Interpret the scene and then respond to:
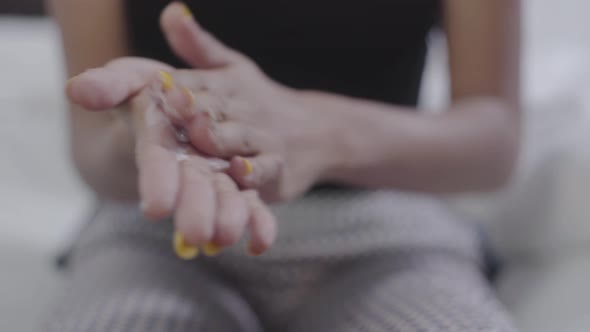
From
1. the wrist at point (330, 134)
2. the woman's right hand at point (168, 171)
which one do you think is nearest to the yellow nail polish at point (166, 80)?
the woman's right hand at point (168, 171)

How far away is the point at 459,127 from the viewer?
1.67ft

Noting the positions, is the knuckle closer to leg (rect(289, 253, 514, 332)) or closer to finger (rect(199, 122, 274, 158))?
finger (rect(199, 122, 274, 158))

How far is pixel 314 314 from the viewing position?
464 millimetres

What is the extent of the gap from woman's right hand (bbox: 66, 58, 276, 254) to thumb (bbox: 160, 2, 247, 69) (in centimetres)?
5

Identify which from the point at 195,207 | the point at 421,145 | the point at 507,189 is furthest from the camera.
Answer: the point at 507,189

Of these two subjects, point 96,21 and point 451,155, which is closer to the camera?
point 96,21

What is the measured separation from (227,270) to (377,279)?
0.40ft

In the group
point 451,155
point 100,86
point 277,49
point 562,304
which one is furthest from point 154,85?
point 562,304

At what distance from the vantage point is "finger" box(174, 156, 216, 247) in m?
0.21

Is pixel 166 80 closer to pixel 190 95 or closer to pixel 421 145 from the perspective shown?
pixel 190 95

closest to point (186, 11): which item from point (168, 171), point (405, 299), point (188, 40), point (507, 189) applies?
point (188, 40)

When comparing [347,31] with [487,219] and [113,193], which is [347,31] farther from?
[487,219]

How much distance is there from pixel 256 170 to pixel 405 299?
0.18 meters

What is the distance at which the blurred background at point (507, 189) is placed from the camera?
0.52m
